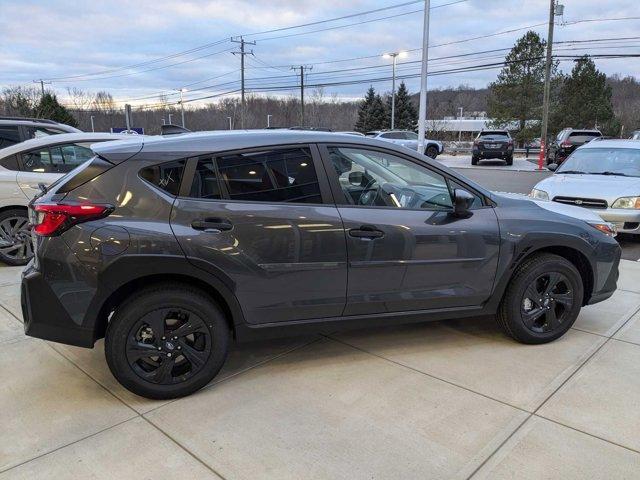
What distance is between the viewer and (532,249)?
375 centimetres

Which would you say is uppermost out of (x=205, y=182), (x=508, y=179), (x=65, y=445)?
(x=205, y=182)

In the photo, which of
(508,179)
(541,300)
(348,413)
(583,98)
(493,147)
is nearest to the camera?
(348,413)

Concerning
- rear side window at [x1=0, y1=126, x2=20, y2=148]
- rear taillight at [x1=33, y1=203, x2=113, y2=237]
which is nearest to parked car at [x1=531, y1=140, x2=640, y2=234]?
rear taillight at [x1=33, y1=203, x2=113, y2=237]

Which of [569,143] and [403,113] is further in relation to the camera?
[403,113]

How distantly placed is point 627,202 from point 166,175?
22.1 feet

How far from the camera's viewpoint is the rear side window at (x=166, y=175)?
301cm

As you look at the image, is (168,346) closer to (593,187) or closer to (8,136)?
(8,136)

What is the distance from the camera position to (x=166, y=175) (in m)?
3.04

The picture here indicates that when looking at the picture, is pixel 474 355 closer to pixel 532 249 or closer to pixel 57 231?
pixel 532 249

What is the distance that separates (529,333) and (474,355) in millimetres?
505

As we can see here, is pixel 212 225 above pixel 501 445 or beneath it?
above

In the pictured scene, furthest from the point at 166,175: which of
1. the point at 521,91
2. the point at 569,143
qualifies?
the point at 521,91

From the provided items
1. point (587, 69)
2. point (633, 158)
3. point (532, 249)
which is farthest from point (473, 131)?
point (532, 249)

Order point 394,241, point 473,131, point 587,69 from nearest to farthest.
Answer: point 394,241 → point 587,69 → point 473,131
